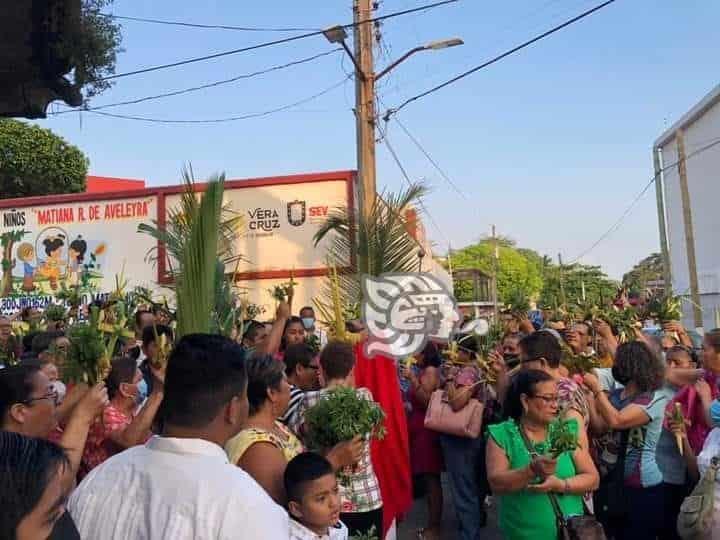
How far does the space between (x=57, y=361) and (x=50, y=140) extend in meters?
24.1

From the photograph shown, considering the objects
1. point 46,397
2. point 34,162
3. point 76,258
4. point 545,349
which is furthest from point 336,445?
point 34,162

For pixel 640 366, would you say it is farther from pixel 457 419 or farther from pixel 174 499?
pixel 174 499

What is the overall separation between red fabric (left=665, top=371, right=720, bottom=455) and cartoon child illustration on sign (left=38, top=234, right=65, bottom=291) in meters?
13.8

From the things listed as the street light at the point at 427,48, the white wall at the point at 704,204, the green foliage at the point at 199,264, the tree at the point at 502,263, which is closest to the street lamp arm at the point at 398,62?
the street light at the point at 427,48

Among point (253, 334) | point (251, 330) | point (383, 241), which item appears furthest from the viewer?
point (383, 241)

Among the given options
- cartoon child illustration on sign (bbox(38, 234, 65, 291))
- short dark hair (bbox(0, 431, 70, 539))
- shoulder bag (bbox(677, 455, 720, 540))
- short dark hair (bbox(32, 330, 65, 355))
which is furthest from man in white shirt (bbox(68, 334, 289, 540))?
cartoon child illustration on sign (bbox(38, 234, 65, 291))

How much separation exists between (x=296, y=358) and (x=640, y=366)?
81.0 inches

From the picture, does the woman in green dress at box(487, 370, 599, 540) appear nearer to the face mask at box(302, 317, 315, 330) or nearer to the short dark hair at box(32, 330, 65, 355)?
the short dark hair at box(32, 330, 65, 355)

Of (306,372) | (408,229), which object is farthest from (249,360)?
(408,229)

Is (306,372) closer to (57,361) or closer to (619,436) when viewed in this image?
(57,361)

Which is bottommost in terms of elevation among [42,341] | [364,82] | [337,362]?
[337,362]

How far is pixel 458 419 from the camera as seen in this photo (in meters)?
5.39

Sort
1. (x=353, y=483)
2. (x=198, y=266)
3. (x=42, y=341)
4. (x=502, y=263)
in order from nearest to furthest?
(x=353, y=483)
(x=198, y=266)
(x=42, y=341)
(x=502, y=263)

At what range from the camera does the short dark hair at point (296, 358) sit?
4488 millimetres
